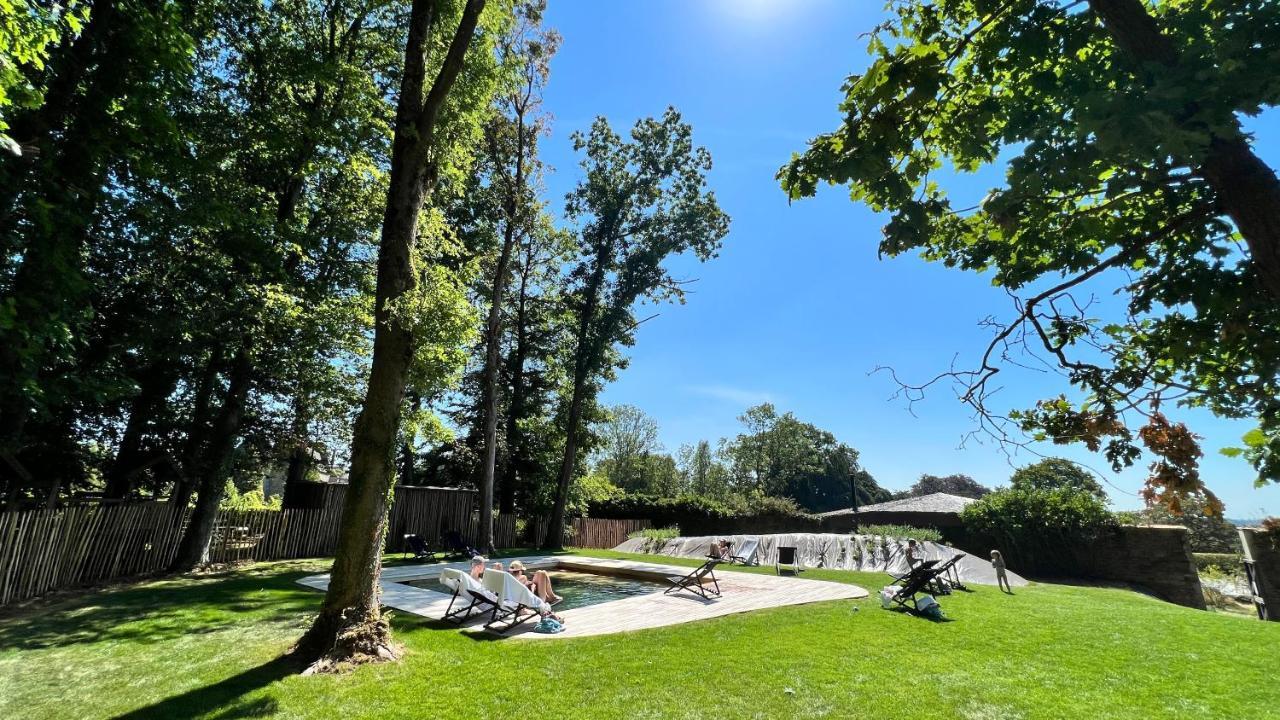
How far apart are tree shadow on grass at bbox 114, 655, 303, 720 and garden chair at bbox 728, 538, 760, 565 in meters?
14.6

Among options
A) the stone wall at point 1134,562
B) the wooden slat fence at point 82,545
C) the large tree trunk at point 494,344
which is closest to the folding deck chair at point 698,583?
the large tree trunk at point 494,344

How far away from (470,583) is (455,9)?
979cm

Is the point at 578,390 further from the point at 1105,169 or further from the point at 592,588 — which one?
the point at 1105,169

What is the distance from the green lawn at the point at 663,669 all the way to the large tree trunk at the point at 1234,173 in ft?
13.9

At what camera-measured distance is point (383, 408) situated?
21.2 ft

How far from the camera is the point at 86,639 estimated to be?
650cm

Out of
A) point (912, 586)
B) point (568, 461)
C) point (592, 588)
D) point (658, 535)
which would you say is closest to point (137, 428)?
point (592, 588)

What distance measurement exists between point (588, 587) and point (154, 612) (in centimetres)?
785

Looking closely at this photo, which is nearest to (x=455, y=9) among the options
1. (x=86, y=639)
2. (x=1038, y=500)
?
(x=86, y=639)

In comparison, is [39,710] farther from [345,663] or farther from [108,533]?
[108,533]

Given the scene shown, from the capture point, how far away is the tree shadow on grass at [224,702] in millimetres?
4414

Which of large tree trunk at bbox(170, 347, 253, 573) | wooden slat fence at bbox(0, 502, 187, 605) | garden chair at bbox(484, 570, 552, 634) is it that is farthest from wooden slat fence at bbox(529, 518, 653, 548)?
garden chair at bbox(484, 570, 552, 634)

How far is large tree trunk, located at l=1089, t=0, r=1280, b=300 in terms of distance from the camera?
2.16 metres

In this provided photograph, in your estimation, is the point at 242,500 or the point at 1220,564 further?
Answer: the point at 1220,564
